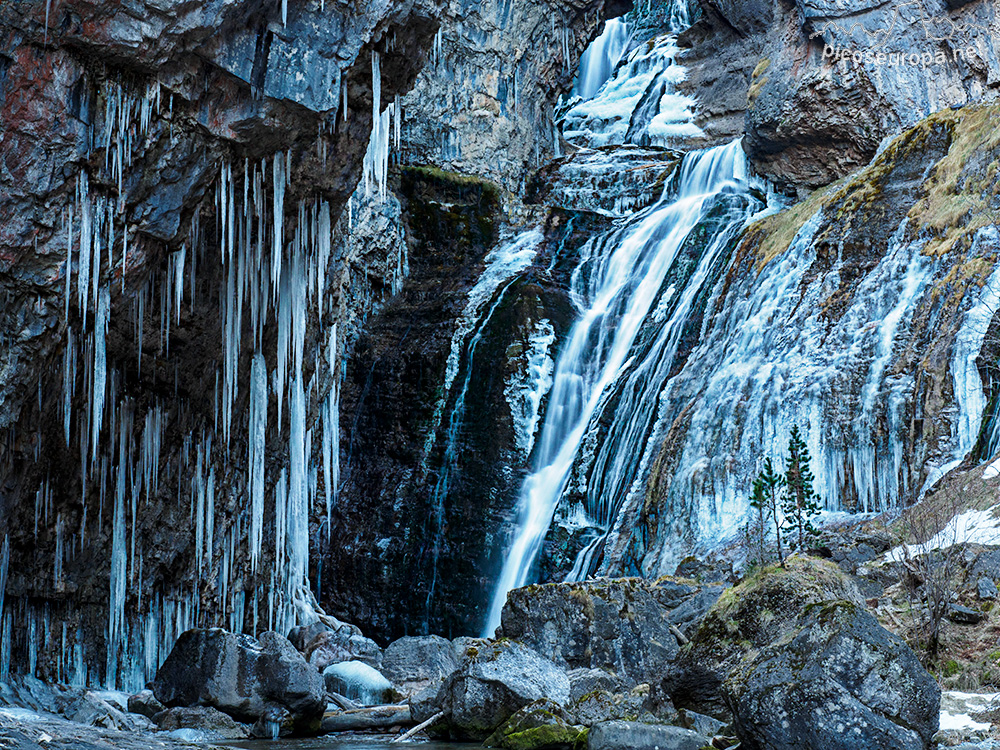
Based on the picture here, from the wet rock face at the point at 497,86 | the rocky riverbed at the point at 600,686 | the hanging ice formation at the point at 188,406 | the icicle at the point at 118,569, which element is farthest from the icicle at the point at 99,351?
the wet rock face at the point at 497,86

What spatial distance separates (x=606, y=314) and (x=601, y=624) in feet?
43.5

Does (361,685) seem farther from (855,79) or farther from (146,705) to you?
(855,79)

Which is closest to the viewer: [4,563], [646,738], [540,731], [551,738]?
[646,738]

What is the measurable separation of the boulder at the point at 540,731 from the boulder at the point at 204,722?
10.8ft

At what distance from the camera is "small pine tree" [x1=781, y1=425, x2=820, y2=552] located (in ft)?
50.0

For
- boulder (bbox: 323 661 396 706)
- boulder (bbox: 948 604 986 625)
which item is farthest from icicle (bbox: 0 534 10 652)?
boulder (bbox: 948 604 986 625)

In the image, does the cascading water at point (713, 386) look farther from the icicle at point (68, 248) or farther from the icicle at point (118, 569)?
the icicle at point (68, 248)

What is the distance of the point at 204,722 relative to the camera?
464 inches

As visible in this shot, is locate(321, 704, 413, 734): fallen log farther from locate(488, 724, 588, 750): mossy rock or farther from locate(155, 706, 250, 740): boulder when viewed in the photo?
locate(488, 724, 588, 750): mossy rock

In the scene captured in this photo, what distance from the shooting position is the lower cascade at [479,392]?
34.6ft

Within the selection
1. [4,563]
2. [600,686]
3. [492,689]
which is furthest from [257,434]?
[492,689]

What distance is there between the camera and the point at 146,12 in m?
10.6

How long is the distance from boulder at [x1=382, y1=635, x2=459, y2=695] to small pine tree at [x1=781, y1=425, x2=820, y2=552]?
18.4 ft

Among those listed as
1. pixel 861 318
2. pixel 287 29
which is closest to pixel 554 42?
pixel 861 318
